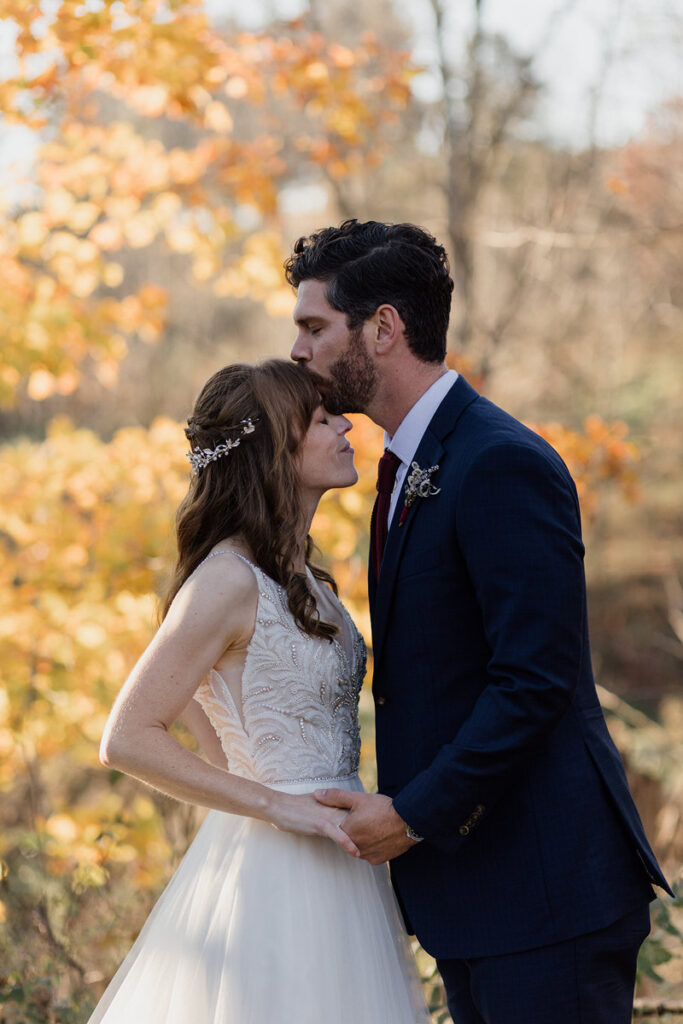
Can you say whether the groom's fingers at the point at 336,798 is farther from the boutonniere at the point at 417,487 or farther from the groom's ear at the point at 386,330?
the groom's ear at the point at 386,330

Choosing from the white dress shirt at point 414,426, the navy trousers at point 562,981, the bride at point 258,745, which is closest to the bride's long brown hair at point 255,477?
the bride at point 258,745

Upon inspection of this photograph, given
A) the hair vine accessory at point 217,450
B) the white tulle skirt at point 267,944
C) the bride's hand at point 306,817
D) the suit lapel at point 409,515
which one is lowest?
the white tulle skirt at point 267,944

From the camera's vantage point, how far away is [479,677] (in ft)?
7.14

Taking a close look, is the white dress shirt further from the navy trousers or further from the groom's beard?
the navy trousers

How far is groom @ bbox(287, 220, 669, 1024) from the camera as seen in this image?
2.02m

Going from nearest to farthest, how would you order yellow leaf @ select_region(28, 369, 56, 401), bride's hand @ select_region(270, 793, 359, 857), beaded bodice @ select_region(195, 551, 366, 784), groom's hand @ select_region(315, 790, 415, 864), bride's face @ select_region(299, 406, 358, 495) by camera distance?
groom's hand @ select_region(315, 790, 415, 864) → bride's hand @ select_region(270, 793, 359, 857) → beaded bodice @ select_region(195, 551, 366, 784) → bride's face @ select_region(299, 406, 358, 495) → yellow leaf @ select_region(28, 369, 56, 401)

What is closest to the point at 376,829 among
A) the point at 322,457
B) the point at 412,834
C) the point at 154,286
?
the point at 412,834

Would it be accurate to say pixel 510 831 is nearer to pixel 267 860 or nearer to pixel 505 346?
pixel 267 860

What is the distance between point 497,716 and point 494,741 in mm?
51

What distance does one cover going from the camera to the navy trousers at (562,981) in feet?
6.72

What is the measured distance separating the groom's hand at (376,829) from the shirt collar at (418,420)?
0.81 m

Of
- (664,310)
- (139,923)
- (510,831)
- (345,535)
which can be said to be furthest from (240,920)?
(664,310)

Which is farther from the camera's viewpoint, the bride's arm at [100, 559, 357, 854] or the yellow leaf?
the yellow leaf

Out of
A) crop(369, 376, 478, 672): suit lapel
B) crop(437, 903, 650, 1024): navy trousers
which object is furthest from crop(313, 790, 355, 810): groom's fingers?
crop(437, 903, 650, 1024): navy trousers
